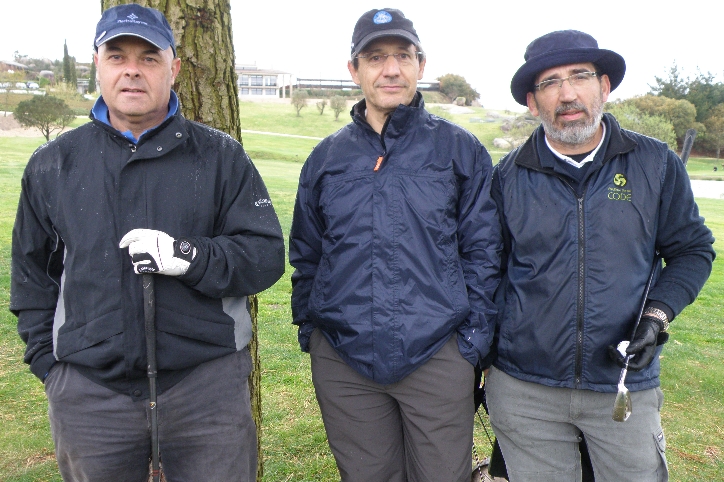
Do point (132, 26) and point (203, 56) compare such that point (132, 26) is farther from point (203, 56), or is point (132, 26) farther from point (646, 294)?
point (646, 294)

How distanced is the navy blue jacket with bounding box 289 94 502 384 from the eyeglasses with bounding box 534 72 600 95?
1.32ft

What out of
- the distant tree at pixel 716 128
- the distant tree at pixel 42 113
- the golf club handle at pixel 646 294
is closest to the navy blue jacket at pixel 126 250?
the golf club handle at pixel 646 294

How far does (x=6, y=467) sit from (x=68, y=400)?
2.04 m

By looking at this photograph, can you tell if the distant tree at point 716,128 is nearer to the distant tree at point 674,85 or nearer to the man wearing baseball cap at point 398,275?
the distant tree at point 674,85

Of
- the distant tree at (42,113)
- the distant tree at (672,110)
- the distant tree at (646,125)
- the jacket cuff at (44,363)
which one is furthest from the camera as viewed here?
the distant tree at (672,110)

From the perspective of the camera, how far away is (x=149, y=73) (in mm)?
2455

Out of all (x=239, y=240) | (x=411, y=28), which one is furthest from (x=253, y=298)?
(x=411, y=28)

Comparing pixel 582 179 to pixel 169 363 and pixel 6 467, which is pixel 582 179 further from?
pixel 6 467

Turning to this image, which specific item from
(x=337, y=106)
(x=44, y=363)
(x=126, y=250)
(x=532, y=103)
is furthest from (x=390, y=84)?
(x=337, y=106)

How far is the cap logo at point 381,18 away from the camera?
2799 millimetres

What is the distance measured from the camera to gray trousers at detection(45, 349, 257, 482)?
235 cm

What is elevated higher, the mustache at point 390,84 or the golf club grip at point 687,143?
the mustache at point 390,84

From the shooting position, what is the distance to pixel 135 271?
2.24 metres

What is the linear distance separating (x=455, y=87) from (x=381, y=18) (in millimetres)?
90354
